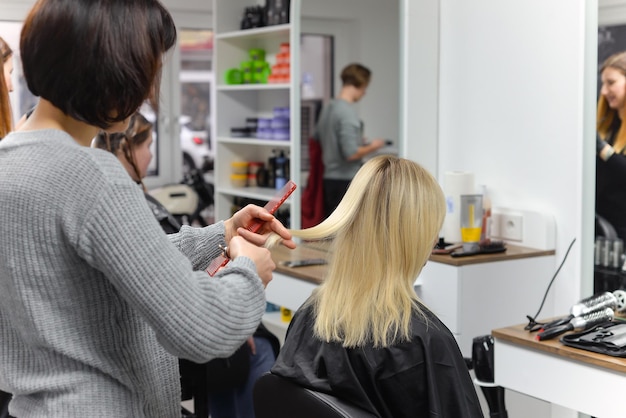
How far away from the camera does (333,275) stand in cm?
180

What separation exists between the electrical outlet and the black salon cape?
1320 millimetres

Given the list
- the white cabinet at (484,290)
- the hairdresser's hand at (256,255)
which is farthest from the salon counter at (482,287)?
the hairdresser's hand at (256,255)

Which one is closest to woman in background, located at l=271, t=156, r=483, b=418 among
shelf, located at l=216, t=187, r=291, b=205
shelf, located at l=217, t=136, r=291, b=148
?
shelf, located at l=217, t=136, r=291, b=148

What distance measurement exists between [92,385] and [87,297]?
0.41 feet

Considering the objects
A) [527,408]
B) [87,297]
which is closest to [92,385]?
[87,297]

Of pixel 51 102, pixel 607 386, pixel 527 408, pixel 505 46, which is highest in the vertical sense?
pixel 505 46

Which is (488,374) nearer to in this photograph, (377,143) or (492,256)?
(492,256)

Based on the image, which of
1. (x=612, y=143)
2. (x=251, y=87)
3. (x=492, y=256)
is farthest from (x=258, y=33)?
(x=612, y=143)

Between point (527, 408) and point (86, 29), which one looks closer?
point (86, 29)

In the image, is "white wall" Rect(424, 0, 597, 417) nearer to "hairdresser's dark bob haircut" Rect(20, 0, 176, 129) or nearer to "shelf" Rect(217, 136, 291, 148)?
"shelf" Rect(217, 136, 291, 148)

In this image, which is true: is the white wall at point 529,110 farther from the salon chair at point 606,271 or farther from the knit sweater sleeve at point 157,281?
the knit sweater sleeve at point 157,281

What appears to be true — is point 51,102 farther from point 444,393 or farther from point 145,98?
point 444,393

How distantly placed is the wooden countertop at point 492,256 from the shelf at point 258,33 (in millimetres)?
1594

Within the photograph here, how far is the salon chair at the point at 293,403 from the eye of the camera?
4.90 ft
